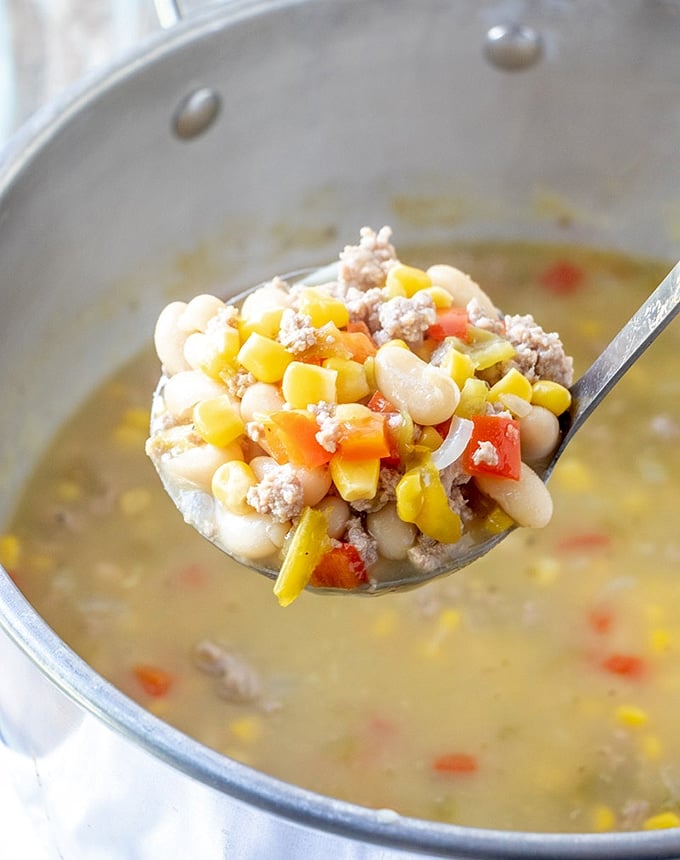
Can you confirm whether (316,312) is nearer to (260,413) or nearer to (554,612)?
(260,413)

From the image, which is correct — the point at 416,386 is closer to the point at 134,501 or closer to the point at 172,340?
the point at 172,340

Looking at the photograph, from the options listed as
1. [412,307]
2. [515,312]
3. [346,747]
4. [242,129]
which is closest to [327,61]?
[242,129]

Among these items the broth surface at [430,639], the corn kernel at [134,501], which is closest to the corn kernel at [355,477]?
the broth surface at [430,639]

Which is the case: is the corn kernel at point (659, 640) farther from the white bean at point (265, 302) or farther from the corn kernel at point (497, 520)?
the white bean at point (265, 302)

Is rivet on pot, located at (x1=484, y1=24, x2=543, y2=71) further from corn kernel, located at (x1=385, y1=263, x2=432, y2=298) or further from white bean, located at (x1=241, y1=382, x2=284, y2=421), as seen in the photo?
white bean, located at (x1=241, y1=382, x2=284, y2=421)

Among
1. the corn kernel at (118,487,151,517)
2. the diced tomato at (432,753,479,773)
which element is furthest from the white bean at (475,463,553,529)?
the corn kernel at (118,487,151,517)
